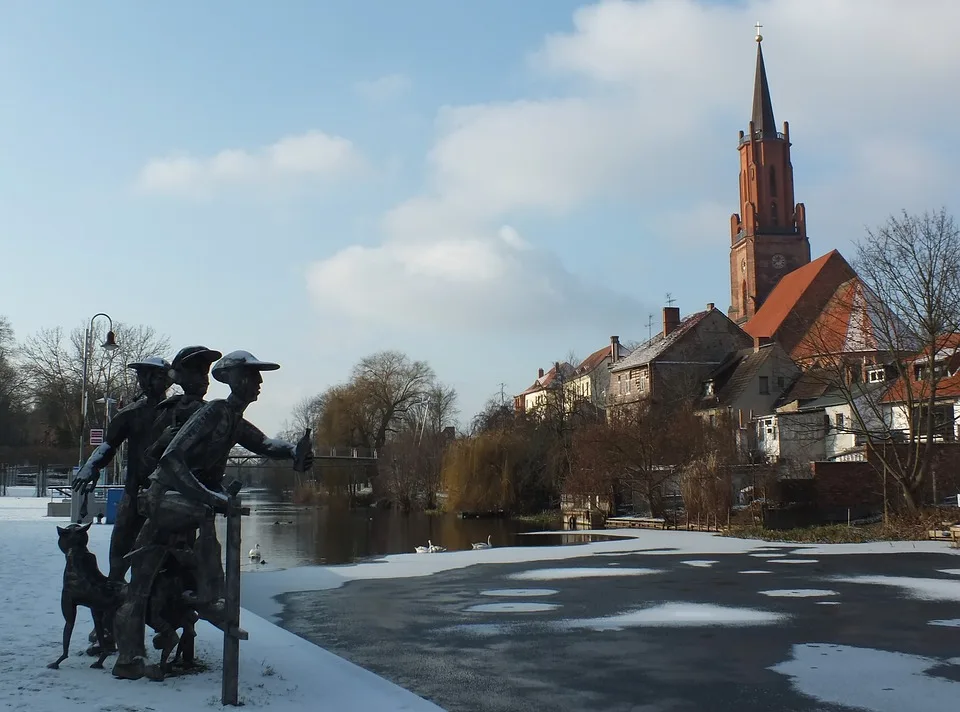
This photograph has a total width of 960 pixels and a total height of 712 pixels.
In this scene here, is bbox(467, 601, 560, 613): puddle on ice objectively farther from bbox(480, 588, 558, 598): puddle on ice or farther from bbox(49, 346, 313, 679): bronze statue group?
bbox(49, 346, 313, 679): bronze statue group

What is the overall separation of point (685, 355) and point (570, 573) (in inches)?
1815

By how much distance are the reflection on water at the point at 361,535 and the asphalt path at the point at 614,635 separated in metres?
11.2

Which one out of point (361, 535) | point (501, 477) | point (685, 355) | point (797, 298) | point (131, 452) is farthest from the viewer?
point (797, 298)

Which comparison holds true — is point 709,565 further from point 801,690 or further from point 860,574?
point 801,690

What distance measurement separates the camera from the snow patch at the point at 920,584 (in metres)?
12.6

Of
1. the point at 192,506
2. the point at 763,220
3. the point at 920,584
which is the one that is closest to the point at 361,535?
the point at 920,584

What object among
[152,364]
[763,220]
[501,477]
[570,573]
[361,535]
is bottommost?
[361,535]

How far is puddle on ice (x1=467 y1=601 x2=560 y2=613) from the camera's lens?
12047 millimetres

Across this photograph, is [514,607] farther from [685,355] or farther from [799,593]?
[685,355]

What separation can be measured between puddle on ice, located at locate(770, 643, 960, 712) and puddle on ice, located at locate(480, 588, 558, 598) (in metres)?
5.04

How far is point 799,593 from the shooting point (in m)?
13.2

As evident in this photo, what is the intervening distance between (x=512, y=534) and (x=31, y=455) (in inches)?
1578

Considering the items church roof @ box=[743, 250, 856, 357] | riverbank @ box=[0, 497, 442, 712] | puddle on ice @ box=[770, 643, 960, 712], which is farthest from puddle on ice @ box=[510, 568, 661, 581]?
church roof @ box=[743, 250, 856, 357]

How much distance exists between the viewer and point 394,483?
6241 cm
